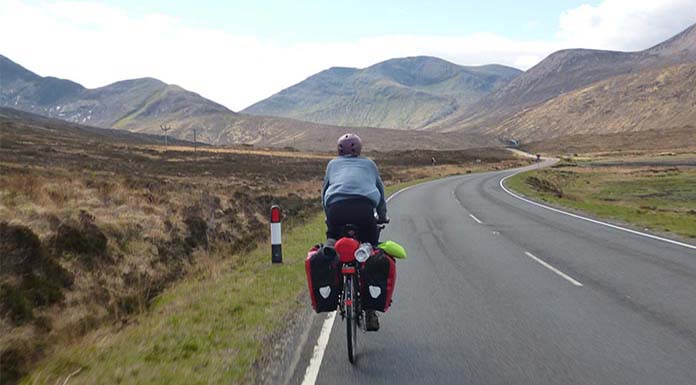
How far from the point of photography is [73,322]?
7.02 meters

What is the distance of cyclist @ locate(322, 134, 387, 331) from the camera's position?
5.57 meters

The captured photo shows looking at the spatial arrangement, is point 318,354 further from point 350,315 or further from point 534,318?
point 534,318

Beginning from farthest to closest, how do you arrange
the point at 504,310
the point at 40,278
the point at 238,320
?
the point at 40,278 → the point at 504,310 → the point at 238,320

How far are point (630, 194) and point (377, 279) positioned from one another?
34702 millimetres

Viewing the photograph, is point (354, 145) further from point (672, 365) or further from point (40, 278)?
point (40, 278)

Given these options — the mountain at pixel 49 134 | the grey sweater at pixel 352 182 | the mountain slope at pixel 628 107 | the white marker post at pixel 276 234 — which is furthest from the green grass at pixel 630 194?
the mountain slope at pixel 628 107

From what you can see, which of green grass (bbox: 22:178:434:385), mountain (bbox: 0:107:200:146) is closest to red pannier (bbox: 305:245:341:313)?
green grass (bbox: 22:178:434:385)

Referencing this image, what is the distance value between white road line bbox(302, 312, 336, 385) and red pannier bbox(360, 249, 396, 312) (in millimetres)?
704

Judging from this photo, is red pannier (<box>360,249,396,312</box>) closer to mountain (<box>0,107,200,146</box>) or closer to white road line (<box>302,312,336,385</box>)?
white road line (<box>302,312,336,385</box>)

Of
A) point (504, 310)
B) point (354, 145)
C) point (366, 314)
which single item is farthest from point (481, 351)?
point (354, 145)

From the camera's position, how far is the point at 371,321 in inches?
221

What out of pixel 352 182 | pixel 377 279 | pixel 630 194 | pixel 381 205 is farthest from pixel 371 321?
pixel 630 194

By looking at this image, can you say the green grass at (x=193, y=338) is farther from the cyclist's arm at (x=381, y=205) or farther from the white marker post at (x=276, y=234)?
the cyclist's arm at (x=381, y=205)

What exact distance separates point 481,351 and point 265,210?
13928 millimetres
